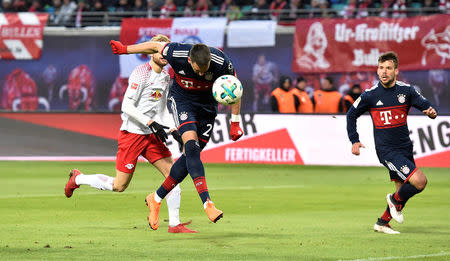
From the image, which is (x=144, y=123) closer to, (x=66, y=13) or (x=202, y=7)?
(x=202, y=7)

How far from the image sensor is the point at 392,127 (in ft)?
33.0

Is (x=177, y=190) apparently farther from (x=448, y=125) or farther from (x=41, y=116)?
(x=41, y=116)

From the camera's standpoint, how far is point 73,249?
841cm

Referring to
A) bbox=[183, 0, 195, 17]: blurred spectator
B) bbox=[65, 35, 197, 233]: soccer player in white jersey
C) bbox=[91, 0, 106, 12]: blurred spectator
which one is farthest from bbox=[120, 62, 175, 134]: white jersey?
bbox=[91, 0, 106, 12]: blurred spectator

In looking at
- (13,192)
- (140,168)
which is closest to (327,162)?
(140,168)

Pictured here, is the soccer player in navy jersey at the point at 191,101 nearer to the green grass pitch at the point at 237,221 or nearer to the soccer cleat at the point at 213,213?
the soccer cleat at the point at 213,213

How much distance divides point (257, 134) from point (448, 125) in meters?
4.44

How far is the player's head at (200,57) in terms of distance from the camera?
9172 millimetres

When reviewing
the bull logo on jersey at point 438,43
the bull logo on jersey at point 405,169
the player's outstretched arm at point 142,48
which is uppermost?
the player's outstretched arm at point 142,48

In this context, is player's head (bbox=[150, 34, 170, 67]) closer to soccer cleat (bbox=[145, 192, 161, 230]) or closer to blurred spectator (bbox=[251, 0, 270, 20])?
soccer cleat (bbox=[145, 192, 161, 230])

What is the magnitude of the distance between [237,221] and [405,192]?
224 cm

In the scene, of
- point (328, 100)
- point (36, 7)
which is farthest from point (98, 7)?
point (328, 100)

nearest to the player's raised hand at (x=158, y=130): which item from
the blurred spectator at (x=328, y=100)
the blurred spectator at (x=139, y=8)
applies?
the blurred spectator at (x=328, y=100)

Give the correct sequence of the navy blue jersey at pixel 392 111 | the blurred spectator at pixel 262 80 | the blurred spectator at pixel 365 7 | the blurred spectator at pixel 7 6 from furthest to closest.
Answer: the blurred spectator at pixel 7 6 → the blurred spectator at pixel 262 80 → the blurred spectator at pixel 365 7 → the navy blue jersey at pixel 392 111
